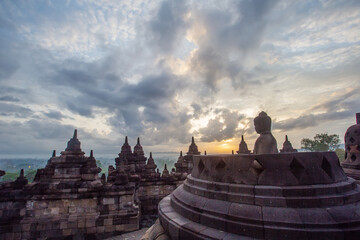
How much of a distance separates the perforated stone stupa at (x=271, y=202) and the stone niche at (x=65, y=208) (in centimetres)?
532

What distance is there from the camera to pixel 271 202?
3.31m

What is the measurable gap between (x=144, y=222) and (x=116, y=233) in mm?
1989

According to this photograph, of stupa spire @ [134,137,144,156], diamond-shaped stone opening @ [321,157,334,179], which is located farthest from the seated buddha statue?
stupa spire @ [134,137,144,156]

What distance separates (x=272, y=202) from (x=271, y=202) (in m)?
0.02

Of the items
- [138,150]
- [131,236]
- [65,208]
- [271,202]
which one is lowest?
[131,236]

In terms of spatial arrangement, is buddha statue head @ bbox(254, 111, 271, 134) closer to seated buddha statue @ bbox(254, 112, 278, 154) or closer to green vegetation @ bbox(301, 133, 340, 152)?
seated buddha statue @ bbox(254, 112, 278, 154)

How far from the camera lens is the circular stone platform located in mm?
2961

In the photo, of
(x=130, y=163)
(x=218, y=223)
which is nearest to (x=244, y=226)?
(x=218, y=223)

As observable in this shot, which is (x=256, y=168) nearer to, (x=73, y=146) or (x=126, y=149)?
(x=73, y=146)

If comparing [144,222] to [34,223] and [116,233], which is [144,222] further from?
[34,223]

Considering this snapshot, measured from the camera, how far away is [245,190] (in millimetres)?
3639

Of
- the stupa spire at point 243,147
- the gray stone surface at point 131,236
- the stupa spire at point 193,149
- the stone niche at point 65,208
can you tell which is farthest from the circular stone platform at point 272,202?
the stupa spire at point 243,147

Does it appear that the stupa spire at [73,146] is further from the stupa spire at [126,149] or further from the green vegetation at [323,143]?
the green vegetation at [323,143]

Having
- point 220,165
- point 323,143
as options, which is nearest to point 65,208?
point 220,165
